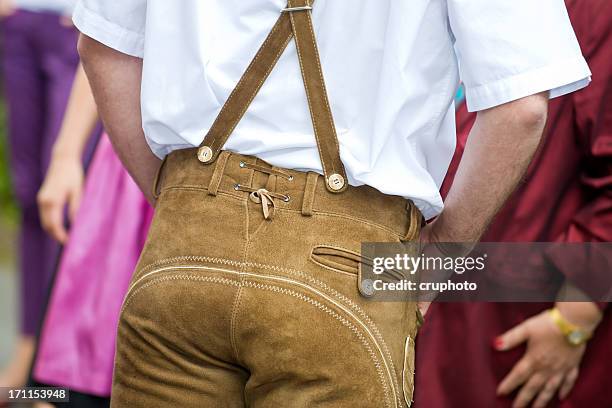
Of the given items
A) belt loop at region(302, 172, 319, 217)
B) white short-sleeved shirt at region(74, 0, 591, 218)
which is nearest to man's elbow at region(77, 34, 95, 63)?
white short-sleeved shirt at region(74, 0, 591, 218)

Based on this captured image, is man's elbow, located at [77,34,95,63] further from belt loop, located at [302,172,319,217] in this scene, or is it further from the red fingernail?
the red fingernail

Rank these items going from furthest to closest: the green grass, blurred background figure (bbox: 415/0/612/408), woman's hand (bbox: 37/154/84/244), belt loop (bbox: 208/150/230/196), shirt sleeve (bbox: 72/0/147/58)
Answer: the green grass, woman's hand (bbox: 37/154/84/244), blurred background figure (bbox: 415/0/612/408), shirt sleeve (bbox: 72/0/147/58), belt loop (bbox: 208/150/230/196)

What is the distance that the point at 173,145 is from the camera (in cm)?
180

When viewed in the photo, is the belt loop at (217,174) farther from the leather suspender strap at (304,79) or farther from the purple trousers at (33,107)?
the purple trousers at (33,107)

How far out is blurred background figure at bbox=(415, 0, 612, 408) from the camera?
2.24m

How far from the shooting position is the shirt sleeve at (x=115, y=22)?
1827 millimetres

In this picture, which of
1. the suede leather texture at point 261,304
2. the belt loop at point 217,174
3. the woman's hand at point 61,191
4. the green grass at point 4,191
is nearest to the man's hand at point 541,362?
the suede leather texture at point 261,304

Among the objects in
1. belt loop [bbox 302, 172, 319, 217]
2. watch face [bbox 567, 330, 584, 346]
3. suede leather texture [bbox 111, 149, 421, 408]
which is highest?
belt loop [bbox 302, 172, 319, 217]

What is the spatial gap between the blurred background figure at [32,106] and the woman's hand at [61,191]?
34 cm

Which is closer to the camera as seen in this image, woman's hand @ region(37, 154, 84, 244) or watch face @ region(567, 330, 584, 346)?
watch face @ region(567, 330, 584, 346)

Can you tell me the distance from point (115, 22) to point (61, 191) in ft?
4.62

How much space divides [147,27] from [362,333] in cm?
67

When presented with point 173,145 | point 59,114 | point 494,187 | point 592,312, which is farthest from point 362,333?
point 59,114

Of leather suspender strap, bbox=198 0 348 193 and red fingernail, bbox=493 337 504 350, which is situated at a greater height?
leather suspender strap, bbox=198 0 348 193
